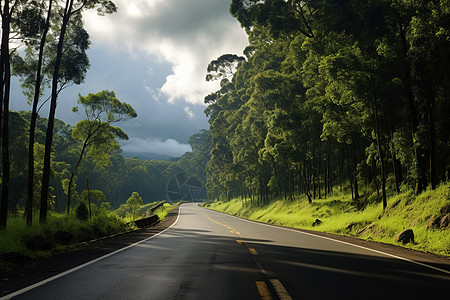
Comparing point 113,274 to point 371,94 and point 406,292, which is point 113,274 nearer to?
point 406,292

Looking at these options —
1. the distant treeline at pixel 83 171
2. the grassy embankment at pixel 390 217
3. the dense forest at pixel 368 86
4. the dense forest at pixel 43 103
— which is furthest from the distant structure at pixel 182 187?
the grassy embankment at pixel 390 217

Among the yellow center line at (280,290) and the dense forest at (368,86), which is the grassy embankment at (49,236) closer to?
the yellow center line at (280,290)

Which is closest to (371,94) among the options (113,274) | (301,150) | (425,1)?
(425,1)

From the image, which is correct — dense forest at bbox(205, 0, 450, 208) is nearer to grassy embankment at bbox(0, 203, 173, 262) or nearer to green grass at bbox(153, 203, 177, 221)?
grassy embankment at bbox(0, 203, 173, 262)

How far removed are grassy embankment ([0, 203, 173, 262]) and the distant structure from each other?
141 metres

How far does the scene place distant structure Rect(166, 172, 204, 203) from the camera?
160 meters

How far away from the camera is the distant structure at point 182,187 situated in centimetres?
15962

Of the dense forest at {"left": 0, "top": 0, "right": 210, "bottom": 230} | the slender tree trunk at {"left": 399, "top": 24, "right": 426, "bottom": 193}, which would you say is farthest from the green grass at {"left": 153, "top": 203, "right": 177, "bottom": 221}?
the slender tree trunk at {"left": 399, "top": 24, "right": 426, "bottom": 193}

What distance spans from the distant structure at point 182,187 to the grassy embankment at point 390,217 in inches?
5155

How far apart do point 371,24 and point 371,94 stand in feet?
13.8

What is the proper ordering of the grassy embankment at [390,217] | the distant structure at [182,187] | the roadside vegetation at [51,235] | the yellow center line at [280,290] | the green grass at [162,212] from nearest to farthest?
the yellow center line at [280,290] → the roadside vegetation at [51,235] → the grassy embankment at [390,217] → the green grass at [162,212] → the distant structure at [182,187]

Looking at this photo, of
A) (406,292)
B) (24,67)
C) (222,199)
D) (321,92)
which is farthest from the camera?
(222,199)

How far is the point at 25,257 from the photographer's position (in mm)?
9352

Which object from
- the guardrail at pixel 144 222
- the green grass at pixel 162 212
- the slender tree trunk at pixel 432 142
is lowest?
the green grass at pixel 162 212
